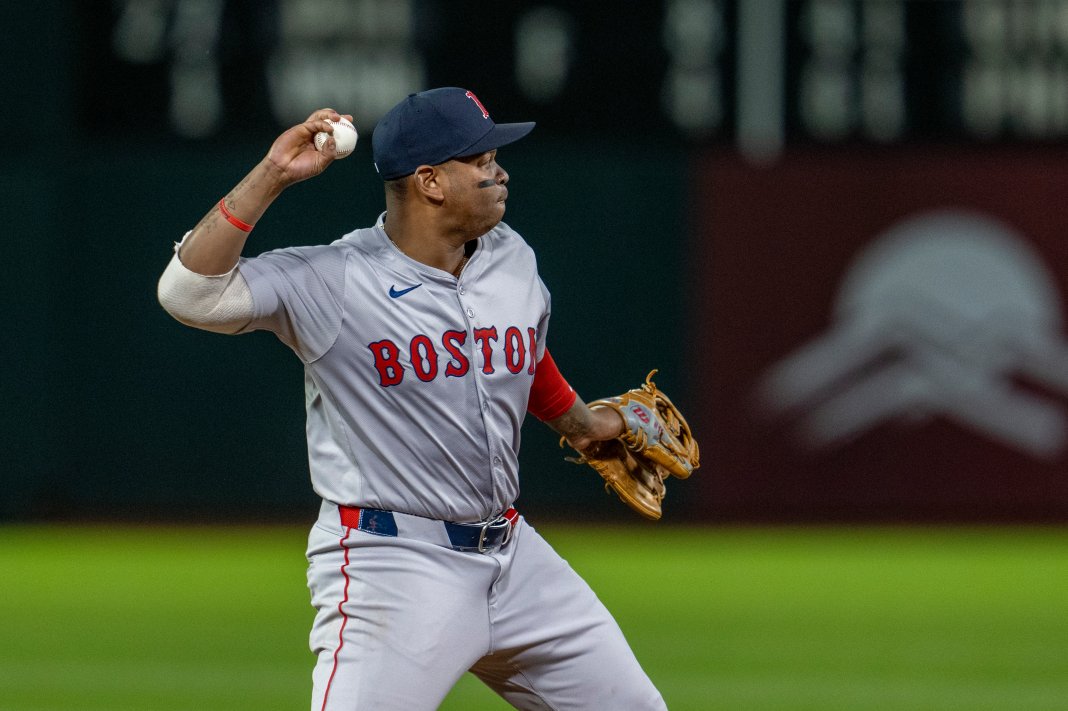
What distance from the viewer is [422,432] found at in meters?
3.68

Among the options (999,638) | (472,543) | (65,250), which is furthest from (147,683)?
(65,250)

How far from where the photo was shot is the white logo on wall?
1024cm

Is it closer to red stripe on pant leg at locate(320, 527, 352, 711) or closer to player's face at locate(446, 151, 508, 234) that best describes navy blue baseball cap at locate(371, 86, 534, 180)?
player's face at locate(446, 151, 508, 234)

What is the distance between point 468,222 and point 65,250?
7334 millimetres

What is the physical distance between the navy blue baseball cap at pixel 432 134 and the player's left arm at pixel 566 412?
21.6 inches

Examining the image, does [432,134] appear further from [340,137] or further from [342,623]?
[342,623]

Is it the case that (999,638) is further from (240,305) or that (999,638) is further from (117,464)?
(117,464)

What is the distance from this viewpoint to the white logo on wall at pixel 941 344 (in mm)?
10242

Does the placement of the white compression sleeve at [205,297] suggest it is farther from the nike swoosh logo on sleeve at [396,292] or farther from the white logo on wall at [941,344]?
the white logo on wall at [941,344]


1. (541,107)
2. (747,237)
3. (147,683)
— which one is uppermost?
(541,107)

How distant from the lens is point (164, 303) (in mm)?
3428


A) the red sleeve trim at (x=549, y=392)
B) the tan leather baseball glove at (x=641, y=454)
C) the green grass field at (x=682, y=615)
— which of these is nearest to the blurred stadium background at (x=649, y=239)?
the green grass field at (x=682, y=615)

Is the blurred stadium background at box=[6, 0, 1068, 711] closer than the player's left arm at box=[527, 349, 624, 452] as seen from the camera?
No

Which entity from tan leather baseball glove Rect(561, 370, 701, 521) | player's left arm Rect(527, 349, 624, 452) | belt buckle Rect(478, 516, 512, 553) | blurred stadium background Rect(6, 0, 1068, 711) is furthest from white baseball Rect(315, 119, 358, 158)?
blurred stadium background Rect(6, 0, 1068, 711)
